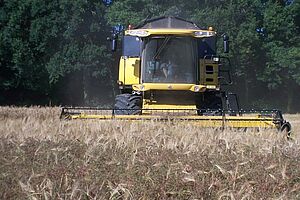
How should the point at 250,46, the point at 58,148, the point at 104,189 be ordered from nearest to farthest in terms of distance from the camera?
the point at 104,189 < the point at 58,148 < the point at 250,46

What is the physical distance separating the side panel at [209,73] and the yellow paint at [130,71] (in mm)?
1362

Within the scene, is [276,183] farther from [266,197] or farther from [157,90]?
[157,90]

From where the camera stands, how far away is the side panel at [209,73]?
34.2ft

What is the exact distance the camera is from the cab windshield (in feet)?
33.0

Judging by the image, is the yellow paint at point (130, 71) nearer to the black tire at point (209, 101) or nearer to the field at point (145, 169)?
the black tire at point (209, 101)

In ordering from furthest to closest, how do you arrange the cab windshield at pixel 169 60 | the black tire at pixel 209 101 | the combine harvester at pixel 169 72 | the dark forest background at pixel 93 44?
the dark forest background at pixel 93 44 → the black tire at pixel 209 101 → the cab windshield at pixel 169 60 → the combine harvester at pixel 169 72

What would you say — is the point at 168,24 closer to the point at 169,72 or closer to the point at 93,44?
the point at 169,72

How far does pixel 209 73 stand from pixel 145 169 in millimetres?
6881

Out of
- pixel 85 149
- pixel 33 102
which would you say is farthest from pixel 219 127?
pixel 33 102

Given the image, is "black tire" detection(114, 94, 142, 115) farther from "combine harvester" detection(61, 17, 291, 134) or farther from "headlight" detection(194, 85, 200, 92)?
"headlight" detection(194, 85, 200, 92)

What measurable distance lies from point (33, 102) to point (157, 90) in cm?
2818

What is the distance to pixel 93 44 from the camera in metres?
36.2

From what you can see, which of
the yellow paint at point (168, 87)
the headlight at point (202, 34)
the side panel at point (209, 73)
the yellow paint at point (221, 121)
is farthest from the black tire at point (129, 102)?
the yellow paint at point (221, 121)

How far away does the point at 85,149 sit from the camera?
4539mm
